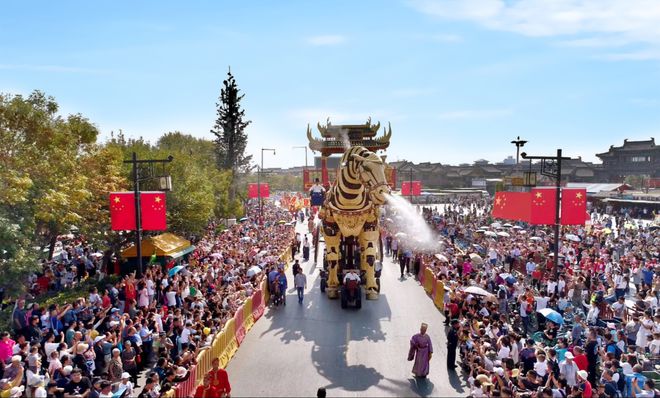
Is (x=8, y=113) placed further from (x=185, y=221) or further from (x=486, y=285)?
(x=486, y=285)

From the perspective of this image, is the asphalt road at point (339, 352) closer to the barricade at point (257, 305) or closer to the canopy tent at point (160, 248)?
the barricade at point (257, 305)

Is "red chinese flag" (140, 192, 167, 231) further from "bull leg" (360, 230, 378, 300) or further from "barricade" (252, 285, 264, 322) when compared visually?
"bull leg" (360, 230, 378, 300)

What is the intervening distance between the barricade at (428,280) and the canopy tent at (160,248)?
1099 centimetres

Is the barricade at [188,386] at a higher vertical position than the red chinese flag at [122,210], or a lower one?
lower

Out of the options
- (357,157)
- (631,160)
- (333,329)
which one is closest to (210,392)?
(333,329)

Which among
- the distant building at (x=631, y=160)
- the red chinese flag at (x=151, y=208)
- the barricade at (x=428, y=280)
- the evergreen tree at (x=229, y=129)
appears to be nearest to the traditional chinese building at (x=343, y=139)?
the barricade at (x=428, y=280)

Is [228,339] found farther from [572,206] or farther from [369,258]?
[572,206]

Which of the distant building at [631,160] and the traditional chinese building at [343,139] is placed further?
the distant building at [631,160]

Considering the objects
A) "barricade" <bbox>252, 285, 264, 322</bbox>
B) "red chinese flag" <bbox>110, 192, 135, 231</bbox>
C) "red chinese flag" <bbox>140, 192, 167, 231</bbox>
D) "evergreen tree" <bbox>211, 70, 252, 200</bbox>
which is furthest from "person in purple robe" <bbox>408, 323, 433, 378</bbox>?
"evergreen tree" <bbox>211, 70, 252, 200</bbox>

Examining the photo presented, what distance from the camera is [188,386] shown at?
866 cm

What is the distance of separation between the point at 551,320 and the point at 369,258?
598 cm

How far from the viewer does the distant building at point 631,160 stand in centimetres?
6838

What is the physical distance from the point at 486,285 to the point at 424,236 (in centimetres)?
1767

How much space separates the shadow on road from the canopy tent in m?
6.53
